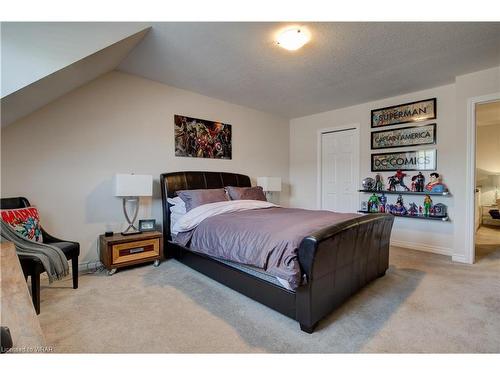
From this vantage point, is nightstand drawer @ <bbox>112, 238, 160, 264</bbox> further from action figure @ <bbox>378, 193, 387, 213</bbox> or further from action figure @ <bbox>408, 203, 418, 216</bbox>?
action figure @ <bbox>408, 203, 418, 216</bbox>

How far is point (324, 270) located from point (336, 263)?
0.59ft

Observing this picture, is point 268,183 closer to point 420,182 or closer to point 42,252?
point 420,182

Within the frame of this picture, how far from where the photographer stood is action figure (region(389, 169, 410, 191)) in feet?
13.0

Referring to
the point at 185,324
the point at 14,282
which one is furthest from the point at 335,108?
the point at 14,282

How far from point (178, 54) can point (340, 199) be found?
373 cm

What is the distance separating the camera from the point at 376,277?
261 centimetres

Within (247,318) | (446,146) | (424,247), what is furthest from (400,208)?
(247,318)

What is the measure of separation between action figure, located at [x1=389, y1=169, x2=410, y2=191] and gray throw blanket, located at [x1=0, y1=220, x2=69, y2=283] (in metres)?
4.47

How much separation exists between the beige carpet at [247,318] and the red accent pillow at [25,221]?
552 mm

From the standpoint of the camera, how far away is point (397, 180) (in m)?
4.00

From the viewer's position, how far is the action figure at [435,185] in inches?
138
